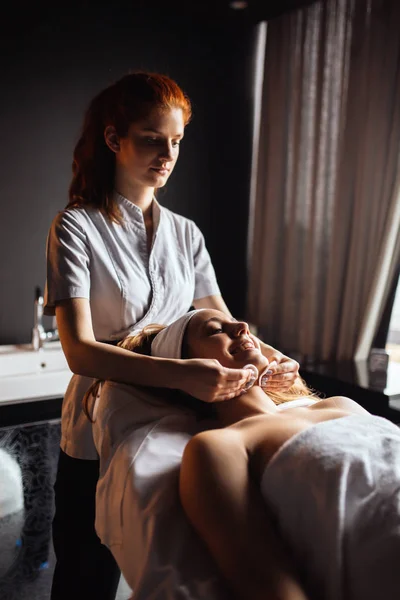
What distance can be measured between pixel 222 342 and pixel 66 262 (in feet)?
1.36

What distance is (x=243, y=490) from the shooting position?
1.06 metres

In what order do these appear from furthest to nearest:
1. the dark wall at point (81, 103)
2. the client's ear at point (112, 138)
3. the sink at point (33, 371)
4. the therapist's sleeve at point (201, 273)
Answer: the dark wall at point (81, 103) → the sink at point (33, 371) → the therapist's sleeve at point (201, 273) → the client's ear at point (112, 138)

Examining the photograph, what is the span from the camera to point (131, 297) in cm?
148

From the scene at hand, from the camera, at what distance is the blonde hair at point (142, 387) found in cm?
143

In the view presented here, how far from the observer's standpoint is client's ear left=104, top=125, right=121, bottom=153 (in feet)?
4.79

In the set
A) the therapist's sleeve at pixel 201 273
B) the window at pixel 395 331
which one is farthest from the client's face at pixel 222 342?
the window at pixel 395 331

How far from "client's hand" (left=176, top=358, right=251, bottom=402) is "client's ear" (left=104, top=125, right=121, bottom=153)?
59 cm

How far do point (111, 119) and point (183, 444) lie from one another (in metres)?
0.81

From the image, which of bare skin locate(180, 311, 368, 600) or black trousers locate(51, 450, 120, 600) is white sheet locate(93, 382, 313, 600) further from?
black trousers locate(51, 450, 120, 600)

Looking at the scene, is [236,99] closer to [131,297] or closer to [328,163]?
[328,163]

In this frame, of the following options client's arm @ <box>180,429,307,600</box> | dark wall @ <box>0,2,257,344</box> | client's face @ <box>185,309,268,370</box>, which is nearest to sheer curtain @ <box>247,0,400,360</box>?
dark wall @ <box>0,2,257,344</box>

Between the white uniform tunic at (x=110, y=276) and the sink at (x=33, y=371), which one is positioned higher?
the white uniform tunic at (x=110, y=276)

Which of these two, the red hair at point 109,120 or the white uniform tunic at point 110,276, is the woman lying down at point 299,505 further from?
the red hair at point 109,120

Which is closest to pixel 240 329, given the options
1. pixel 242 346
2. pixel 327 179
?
pixel 242 346
